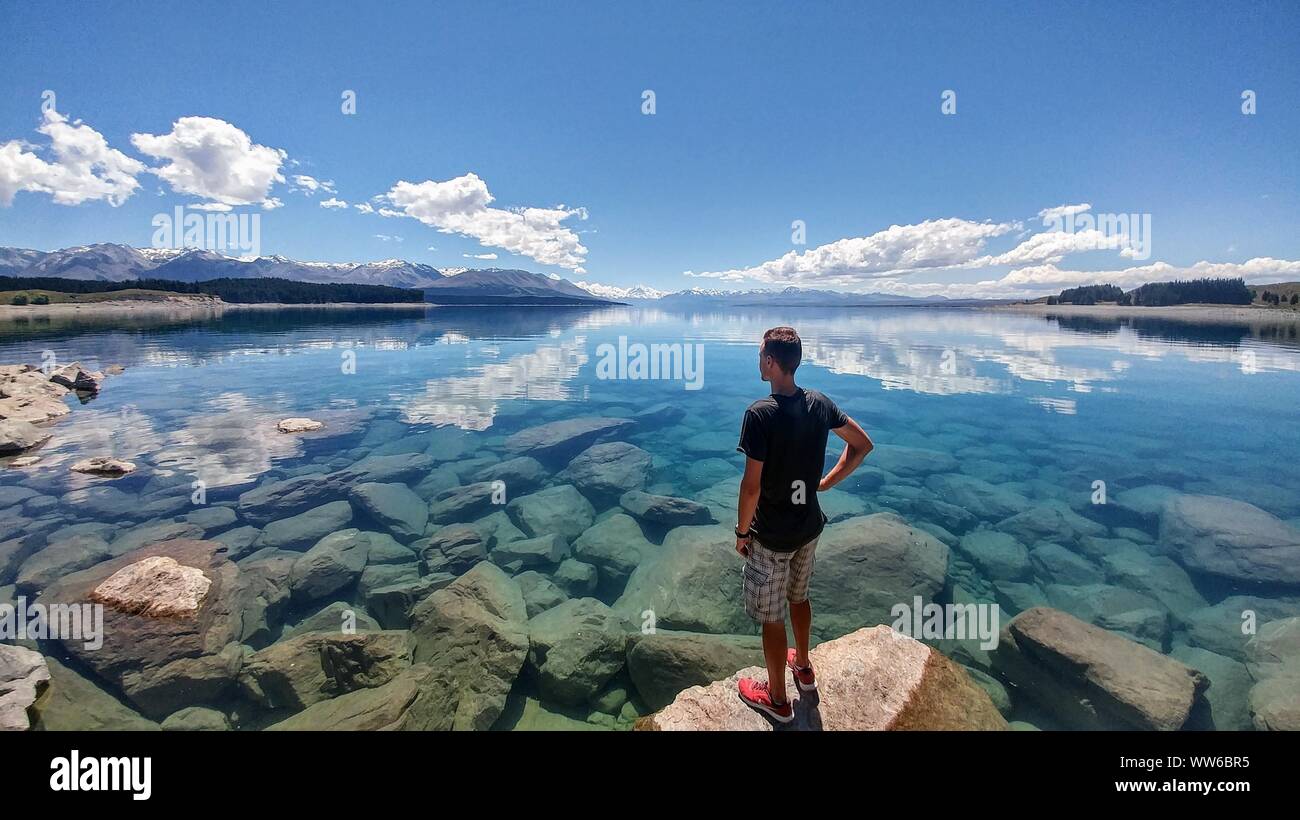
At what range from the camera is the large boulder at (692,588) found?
8.66 m

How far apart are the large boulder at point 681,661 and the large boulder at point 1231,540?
1167cm

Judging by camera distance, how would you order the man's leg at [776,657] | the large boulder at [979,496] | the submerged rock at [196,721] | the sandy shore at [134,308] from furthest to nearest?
the sandy shore at [134,308] < the large boulder at [979,496] < the submerged rock at [196,721] < the man's leg at [776,657]

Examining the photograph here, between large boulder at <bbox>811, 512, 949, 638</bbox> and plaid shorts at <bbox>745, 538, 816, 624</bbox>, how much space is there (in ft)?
14.4

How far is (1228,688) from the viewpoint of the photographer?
695 centimetres

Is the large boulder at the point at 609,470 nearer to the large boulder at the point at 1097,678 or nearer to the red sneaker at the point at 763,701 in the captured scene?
the red sneaker at the point at 763,701

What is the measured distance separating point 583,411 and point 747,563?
819 inches

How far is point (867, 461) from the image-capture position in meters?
17.9

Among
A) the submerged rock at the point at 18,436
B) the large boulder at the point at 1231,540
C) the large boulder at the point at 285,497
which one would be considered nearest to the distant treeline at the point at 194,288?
the submerged rock at the point at 18,436

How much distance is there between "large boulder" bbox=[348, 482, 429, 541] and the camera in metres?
12.2

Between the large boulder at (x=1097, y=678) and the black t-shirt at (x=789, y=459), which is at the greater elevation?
the black t-shirt at (x=789, y=459)

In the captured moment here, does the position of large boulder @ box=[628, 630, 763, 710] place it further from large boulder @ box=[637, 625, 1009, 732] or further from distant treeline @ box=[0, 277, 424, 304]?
distant treeline @ box=[0, 277, 424, 304]

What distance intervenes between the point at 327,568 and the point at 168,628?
2.60m

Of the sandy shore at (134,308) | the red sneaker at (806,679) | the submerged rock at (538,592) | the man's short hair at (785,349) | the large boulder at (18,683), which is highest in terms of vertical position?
the sandy shore at (134,308)

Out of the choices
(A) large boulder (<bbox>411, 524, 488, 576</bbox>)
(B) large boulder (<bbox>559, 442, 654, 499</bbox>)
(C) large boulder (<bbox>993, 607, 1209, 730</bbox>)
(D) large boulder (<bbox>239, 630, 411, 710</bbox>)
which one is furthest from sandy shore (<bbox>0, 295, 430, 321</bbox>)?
(C) large boulder (<bbox>993, 607, 1209, 730</bbox>)
